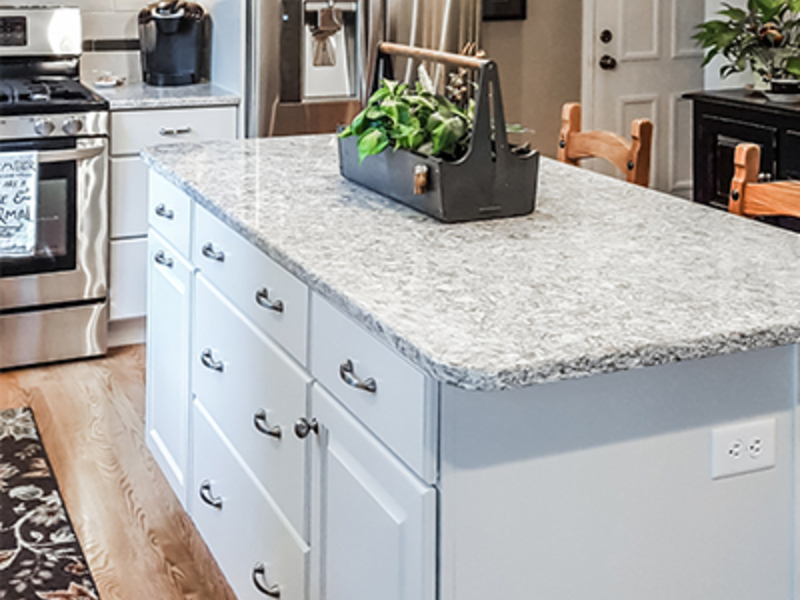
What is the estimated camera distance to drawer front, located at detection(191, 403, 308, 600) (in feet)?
6.09

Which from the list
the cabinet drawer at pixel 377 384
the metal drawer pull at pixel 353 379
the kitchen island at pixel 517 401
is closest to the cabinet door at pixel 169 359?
the kitchen island at pixel 517 401

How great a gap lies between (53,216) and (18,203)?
0.13 meters

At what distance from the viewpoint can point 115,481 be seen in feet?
9.62

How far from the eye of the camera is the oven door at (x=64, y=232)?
3629mm

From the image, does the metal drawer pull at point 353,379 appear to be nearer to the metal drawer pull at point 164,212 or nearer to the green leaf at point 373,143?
the green leaf at point 373,143

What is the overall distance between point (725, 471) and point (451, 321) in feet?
1.47

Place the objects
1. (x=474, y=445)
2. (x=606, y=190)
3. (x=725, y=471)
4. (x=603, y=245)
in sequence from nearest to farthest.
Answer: (x=474, y=445) → (x=725, y=471) → (x=603, y=245) → (x=606, y=190)

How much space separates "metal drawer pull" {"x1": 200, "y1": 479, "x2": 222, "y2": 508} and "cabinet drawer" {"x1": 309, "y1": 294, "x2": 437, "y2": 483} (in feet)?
2.28

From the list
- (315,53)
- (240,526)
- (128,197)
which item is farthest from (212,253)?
(315,53)

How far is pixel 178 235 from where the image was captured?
243 cm

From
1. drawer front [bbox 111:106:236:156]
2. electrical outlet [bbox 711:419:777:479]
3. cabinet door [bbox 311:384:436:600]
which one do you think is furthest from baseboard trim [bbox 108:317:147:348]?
electrical outlet [bbox 711:419:777:479]

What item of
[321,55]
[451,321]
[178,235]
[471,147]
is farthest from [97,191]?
[451,321]

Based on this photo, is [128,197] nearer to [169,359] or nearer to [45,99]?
[45,99]

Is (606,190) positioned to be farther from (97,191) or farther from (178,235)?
(97,191)
